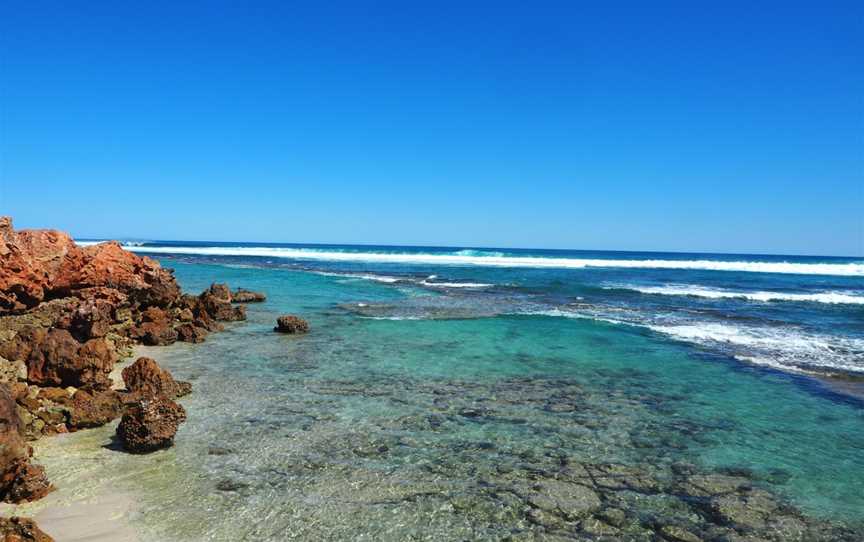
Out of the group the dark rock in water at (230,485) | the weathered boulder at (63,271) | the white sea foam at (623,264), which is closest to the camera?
the dark rock in water at (230,485)

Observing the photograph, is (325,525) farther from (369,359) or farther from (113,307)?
(113,307)

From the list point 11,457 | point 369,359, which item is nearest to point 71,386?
point 11,457

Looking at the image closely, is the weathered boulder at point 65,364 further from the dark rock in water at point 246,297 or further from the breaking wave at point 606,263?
the breaking wave at point 606,263

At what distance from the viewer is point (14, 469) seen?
14.2 ft

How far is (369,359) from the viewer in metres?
10.3

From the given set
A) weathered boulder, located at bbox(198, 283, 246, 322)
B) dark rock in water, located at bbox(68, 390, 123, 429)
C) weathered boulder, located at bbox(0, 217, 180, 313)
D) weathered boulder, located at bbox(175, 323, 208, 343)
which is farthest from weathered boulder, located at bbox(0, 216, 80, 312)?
dark rock in water, located at bbox(68, 390, 123, 429)

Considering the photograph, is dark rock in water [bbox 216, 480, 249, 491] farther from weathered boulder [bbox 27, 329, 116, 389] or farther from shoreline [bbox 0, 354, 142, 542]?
weathered boulder [bbox 27, 329, 116, 389]

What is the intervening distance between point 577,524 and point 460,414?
2826mm

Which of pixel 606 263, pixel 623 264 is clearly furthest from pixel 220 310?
pixel 606 263

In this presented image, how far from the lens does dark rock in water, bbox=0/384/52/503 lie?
4.26m

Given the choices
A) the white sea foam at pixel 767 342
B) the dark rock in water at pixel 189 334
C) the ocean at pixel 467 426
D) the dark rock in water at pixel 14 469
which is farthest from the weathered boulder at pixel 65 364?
the white sea foam at pixel 767 342

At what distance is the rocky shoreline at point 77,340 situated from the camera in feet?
15.4

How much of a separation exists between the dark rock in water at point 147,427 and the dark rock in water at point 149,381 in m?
1.46

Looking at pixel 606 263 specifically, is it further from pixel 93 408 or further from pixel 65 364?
pixel 93 408
